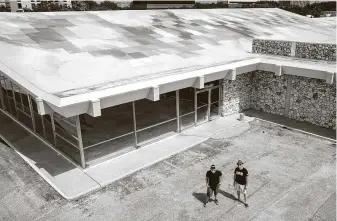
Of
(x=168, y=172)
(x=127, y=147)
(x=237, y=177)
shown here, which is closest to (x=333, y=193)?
(x=237, y=177)

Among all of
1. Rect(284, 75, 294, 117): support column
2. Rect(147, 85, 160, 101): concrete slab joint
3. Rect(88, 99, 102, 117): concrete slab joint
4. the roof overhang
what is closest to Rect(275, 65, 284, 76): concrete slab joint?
the roof overhang

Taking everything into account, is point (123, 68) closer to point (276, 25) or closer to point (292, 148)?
point (292, 148)

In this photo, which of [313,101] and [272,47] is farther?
[272,47]

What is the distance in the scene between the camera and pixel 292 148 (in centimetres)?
1625

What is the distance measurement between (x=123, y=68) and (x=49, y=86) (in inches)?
173

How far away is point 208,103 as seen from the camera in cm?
1994

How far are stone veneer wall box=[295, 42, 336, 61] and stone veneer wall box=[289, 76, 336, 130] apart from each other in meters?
1.99

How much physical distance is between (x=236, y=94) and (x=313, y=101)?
501 cm

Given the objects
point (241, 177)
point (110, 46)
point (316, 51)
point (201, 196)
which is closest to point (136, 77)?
point (110, 46)

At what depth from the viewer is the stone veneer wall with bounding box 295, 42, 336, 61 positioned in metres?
18.6

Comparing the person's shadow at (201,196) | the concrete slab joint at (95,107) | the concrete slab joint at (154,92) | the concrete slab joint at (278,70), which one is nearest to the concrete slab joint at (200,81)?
the concrete slab joint at (154,92)

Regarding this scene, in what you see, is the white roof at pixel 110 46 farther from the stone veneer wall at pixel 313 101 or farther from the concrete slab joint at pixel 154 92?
the stone veneer wall at pixel 313 101

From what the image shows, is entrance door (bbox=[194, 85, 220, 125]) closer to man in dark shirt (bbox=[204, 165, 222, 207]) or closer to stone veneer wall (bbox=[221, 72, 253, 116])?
stone veneer wall (bbox=[221, 72, 253, 116])

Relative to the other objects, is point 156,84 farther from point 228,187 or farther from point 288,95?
A: point 288,95
